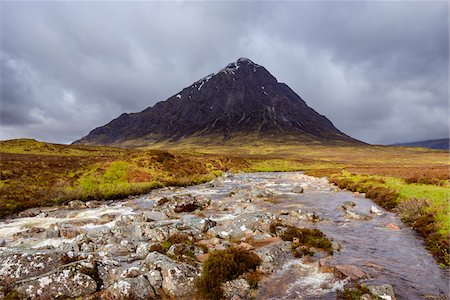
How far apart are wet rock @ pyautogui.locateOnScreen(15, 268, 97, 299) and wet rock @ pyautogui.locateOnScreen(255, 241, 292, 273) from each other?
7.85 metres

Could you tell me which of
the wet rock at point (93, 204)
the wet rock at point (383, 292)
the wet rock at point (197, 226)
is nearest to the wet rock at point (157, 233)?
the wet rock at point (197, 226)

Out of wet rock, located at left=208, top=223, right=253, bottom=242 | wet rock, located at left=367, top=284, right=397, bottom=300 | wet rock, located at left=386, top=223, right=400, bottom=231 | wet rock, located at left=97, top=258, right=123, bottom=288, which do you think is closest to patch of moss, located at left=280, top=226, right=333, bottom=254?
wet rock, located at left=208, top=223, right=253, bottom=242

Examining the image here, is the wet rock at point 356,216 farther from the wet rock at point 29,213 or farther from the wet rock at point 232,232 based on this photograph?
the wet rock at point 29,213

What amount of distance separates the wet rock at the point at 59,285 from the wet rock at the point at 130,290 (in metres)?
0.84

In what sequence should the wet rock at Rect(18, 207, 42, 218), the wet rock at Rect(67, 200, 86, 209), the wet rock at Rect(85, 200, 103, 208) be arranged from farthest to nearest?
the wet rock at Rect(85, 200, 103, 208), the wet rock at Rect(67, 200, 86, 209), the wet rock at Rect(18, 207, 42, 218)

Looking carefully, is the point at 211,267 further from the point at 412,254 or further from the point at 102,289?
the point at 412,254

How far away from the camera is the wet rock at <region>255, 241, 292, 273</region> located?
579 inches

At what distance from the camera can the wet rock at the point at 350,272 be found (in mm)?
13595

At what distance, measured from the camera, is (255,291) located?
12.4m

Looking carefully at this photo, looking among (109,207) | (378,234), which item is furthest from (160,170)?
(378,234)

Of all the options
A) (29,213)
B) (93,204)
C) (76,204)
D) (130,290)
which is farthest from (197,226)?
(29,213)

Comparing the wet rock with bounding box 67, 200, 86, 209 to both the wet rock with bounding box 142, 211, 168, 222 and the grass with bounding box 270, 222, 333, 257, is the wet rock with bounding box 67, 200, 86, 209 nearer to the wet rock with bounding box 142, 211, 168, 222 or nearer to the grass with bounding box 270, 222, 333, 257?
the wet rock with bounding box 142, 211, 168, 222

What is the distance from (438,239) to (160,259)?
1615 cm

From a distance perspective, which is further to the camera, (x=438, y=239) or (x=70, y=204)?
(x=70, y=204)
